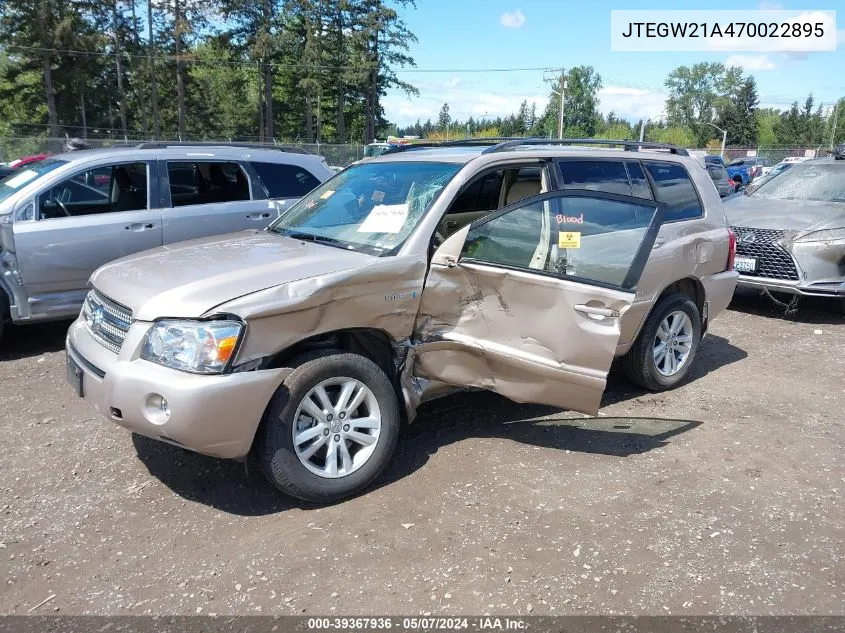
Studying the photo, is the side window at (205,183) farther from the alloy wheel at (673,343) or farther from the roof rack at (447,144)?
the alloy wheel at (673,343)

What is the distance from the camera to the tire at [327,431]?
3174 millimetres

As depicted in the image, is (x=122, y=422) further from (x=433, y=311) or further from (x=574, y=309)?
(x=574, y=309)

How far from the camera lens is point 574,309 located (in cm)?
348

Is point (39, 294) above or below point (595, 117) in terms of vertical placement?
below

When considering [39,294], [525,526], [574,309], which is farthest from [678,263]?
[39,294]

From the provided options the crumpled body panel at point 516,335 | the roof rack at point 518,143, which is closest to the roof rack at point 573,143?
the roof rack at point 518,143

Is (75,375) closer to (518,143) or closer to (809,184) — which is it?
(518,143)

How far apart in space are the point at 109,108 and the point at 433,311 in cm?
4816

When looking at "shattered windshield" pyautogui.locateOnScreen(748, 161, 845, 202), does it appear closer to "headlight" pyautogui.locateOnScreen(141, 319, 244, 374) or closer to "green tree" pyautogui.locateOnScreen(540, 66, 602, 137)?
"headlight" pyautogui.locateOnScreen(141, 319, 244, 374)

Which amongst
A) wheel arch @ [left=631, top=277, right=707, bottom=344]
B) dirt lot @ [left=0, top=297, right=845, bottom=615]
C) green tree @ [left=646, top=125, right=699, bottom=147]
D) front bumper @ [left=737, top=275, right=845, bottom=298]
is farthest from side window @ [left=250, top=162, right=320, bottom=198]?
green tree @ [left=646, top=125, right=699, bottom=147]

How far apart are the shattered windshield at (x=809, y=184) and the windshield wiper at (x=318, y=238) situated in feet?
23.3

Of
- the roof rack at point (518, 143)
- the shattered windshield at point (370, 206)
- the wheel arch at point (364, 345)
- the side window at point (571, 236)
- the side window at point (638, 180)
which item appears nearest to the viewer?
the wheel arch at point (364, 345)

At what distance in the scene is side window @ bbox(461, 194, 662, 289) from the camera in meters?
3.58

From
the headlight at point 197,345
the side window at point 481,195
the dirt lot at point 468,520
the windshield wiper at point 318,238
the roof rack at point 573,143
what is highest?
the roof rack at point 573,143
